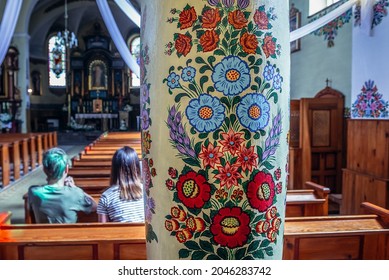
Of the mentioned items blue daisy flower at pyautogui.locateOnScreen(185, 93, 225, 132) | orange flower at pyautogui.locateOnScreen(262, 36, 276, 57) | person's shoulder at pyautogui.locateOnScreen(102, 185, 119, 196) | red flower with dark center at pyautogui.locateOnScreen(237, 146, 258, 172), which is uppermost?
orange flower at pyautogui.locateOnScreen(262, 36, 276, 57)

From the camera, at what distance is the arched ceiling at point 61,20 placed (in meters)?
16.6

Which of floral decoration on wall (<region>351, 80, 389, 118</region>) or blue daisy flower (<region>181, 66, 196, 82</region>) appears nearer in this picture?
blue daisy flower (<region>181, 66, 196, 82</region>)

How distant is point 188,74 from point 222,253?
0.33m

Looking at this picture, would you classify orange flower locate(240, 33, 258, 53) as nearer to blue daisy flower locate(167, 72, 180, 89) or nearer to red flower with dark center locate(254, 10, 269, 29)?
red flower with dark center locate(254, 10, 269, 29)

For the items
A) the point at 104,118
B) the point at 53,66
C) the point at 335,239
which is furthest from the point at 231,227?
the point at 53,66

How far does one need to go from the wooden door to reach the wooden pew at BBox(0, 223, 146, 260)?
14.0 feet

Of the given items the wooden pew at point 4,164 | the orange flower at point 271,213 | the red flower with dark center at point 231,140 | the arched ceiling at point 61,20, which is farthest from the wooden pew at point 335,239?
the arched ceiling at point 61,20

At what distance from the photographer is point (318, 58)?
7.61 metres

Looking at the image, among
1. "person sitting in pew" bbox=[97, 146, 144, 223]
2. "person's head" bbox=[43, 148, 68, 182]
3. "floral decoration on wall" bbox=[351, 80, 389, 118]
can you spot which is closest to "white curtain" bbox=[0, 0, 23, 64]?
"person's head" bbox=[43, 148, 68, 182]

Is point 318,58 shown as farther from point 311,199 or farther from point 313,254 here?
point 313,254

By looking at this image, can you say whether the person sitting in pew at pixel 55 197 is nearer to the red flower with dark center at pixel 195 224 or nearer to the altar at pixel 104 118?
the red flower with dark center at pixel 195 224

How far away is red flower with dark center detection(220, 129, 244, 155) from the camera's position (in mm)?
699

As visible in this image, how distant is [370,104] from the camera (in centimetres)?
482
